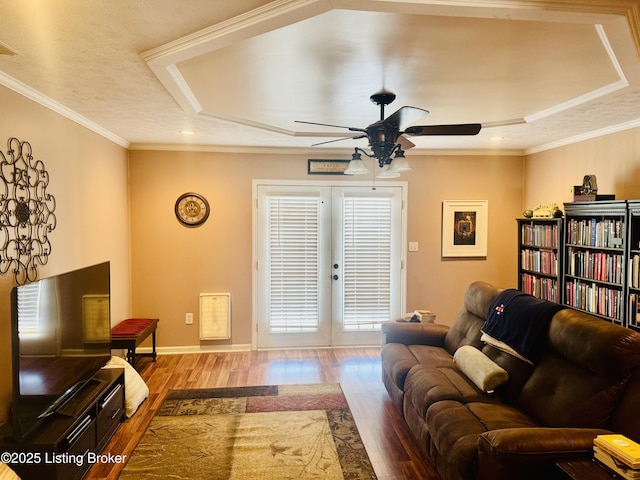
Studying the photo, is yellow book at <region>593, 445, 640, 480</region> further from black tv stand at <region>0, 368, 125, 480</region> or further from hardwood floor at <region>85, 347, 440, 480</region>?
black tv stand at <region>0, 368, 125, 480</region>

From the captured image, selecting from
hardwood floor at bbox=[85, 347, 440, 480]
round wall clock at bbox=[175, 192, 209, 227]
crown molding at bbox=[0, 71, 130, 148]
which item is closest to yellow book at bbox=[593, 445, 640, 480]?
hardwood floor at bbox=[85, 347, 440, 480]

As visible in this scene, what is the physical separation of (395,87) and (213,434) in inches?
112

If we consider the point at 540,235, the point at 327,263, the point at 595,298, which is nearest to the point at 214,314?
the point at 327,263

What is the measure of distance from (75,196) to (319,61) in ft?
8.08

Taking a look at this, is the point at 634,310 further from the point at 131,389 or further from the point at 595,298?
the point at 131,389

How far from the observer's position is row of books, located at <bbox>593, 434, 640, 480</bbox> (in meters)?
1.57

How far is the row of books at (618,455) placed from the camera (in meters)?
1.57

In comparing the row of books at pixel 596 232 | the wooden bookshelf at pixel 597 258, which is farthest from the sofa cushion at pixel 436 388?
the row of books at pixel 596 232

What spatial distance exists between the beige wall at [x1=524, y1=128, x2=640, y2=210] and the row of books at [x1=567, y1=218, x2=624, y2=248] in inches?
14.7

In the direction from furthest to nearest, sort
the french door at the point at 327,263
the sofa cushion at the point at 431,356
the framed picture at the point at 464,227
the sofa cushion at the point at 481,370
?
the framed picture at the point at 464,227, the french door at the point at 327,263, the sofa cushion at the point at 431,356, the sofa cushion at the point at 481,370

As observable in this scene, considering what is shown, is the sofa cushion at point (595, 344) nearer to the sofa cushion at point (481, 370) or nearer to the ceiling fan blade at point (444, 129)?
the sofa cushion at point (481, 370)

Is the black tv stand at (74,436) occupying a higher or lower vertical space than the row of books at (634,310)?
lower

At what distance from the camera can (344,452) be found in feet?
9.02

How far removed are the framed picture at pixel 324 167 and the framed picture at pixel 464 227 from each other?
144cm
